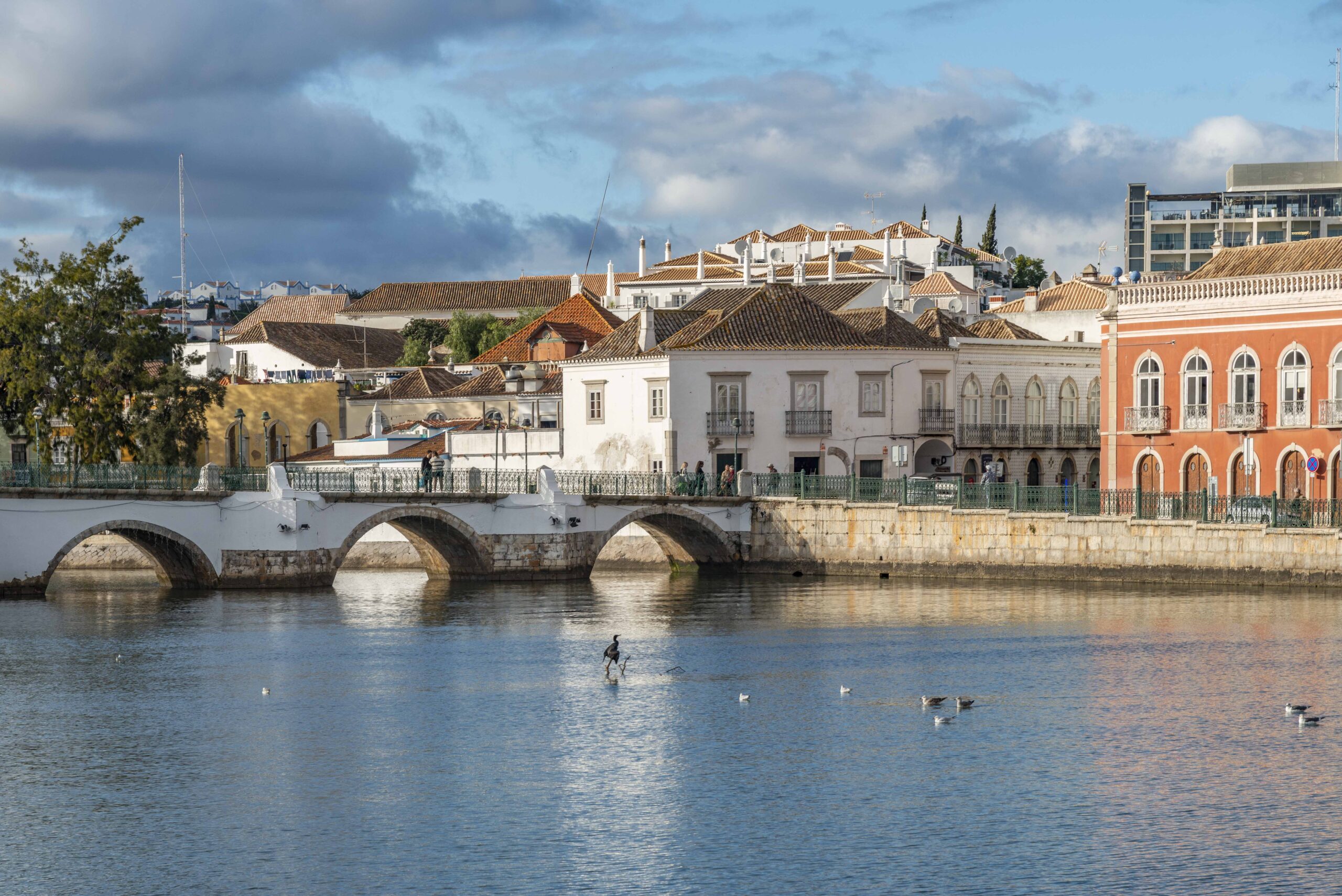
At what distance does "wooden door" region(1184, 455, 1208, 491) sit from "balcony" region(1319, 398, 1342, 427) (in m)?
4.25

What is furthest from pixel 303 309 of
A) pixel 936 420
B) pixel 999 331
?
pixel 936 420

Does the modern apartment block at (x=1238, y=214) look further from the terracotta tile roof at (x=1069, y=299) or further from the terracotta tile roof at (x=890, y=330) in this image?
the terracotta tile roof at (x=890, y=330)

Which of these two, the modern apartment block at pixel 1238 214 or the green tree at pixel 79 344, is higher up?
the modern apartment block at pixel 1238 214

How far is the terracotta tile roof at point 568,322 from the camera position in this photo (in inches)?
3285

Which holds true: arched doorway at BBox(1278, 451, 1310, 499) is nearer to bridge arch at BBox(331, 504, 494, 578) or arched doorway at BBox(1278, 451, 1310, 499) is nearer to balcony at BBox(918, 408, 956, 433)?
balcony at BBox(918, 408, 956, 433)

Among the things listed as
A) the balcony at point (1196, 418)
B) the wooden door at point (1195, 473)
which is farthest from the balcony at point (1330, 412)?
the wooden door at point (1195, 473)

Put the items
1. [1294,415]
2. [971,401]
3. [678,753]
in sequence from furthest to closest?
[971,401], [1294,415], [678,753]

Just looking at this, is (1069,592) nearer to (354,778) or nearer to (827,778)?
(827,778)

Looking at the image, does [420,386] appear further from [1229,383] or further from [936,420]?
[1229,383]

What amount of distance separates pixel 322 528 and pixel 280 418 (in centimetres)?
2926

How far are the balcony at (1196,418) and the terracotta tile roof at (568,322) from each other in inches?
1299

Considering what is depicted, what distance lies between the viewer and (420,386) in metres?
80.7

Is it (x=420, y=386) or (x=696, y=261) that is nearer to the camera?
(x=420, y=386)

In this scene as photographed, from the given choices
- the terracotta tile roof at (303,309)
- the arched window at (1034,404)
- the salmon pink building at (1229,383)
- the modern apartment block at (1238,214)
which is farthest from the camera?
the terracotta tile roof at (303,309)
